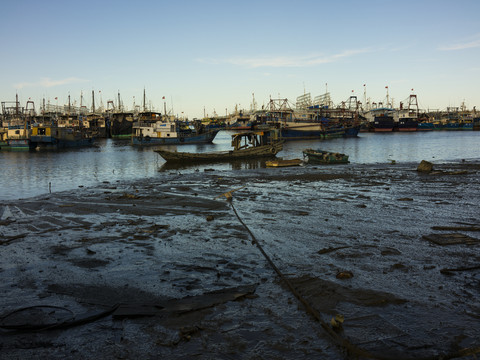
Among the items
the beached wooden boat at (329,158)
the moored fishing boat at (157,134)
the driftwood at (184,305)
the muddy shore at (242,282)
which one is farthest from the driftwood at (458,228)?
the moored fishing boat at (157,134)

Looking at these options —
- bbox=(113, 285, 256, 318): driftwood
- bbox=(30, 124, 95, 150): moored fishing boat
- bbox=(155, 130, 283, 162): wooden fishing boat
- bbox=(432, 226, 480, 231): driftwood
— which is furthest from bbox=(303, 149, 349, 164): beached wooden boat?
bbox=(30, 124, 95, 150): moored fishing boat

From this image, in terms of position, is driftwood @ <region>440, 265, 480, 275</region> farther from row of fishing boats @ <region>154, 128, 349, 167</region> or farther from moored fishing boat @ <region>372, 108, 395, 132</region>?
moored fishing boat @ <region>372, 108, 395, 132</region>

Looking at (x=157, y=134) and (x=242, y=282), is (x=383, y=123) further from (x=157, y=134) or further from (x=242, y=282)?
(x=242, y=282)

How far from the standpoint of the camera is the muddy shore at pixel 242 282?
3.83m

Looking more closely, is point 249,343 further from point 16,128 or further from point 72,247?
point 16,128

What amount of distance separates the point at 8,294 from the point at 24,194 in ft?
42.0

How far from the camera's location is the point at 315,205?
11.2 metres

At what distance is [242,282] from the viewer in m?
5.42

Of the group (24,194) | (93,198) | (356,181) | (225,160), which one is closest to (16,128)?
(225,160)

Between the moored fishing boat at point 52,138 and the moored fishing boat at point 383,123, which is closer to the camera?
the moored fishing boat at point 52,138

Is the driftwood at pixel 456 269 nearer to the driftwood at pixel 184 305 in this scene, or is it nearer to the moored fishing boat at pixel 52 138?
the driftwood at pixel 184 305

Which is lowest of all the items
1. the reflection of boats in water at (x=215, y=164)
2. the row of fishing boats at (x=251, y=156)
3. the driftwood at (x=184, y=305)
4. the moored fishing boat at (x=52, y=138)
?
the driftwood at (x=184, y=305)

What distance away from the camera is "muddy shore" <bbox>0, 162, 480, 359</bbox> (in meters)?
3.83

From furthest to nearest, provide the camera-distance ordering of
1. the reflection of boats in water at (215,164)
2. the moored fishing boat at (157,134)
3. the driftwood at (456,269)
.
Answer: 1. the moored fishing boat at (157,134)
2. the reflection of boats in water at (215,164)
3. the driftwood at (456,269)
